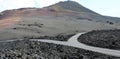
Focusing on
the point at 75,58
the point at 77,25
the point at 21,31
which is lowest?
the point at 77,25

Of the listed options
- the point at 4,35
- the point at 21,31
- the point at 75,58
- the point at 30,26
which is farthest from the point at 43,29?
the point at 75,58

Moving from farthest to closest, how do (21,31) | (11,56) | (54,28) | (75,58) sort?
1. (54,28)
2. (21,31)
3. (75,58)
4. (11,56)

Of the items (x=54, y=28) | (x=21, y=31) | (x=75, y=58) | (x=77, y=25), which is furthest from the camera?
(x=77, y=25)

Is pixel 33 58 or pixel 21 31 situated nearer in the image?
pixel 33 58

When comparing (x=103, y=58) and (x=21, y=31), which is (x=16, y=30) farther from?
(x=103, y=58)

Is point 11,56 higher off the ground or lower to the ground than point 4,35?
higher

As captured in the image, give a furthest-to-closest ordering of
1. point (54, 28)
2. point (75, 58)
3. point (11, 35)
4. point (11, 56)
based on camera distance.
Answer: point (54, 28) < point (11, 35) < point (75, 58) < point (11, 56)

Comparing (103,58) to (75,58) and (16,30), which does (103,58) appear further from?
(16,30)

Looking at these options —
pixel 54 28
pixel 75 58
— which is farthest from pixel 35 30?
pixel 75 58

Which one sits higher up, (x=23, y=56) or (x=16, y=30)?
(x=23, y=56)
